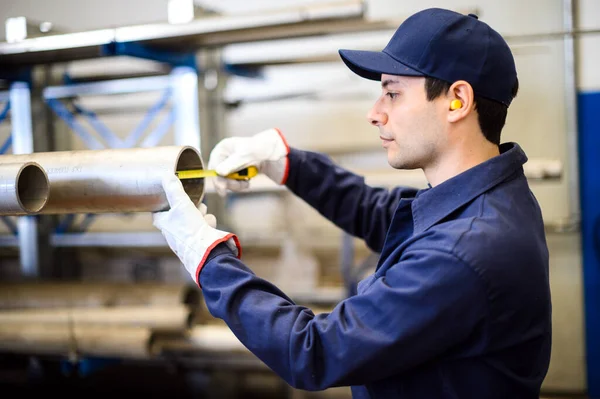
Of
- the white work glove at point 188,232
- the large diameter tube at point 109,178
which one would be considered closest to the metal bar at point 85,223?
the large diameter tube at point 109,178

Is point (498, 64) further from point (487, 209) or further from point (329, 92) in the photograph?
point (329, 92)

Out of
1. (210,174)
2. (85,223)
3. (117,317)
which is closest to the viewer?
(210,174)

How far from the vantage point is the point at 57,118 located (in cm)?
411

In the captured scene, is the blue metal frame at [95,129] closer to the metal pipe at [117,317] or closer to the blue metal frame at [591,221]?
the metal pipe at [117,317]

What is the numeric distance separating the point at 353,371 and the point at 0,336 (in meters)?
2.53

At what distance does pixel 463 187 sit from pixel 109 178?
0.91m

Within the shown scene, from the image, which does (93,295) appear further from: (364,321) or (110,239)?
(364,321)

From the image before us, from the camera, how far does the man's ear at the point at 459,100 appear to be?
1.31m

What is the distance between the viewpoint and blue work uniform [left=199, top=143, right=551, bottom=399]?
1.15 metres

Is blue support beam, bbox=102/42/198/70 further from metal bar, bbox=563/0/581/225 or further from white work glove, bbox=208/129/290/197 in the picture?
metal bar, bbox=563/0/581/225

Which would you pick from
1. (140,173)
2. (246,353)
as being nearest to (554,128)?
(246,353)

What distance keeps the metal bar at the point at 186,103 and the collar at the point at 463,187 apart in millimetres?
2111

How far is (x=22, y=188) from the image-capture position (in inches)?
60.7

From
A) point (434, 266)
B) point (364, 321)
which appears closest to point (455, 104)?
point (434, 266)
